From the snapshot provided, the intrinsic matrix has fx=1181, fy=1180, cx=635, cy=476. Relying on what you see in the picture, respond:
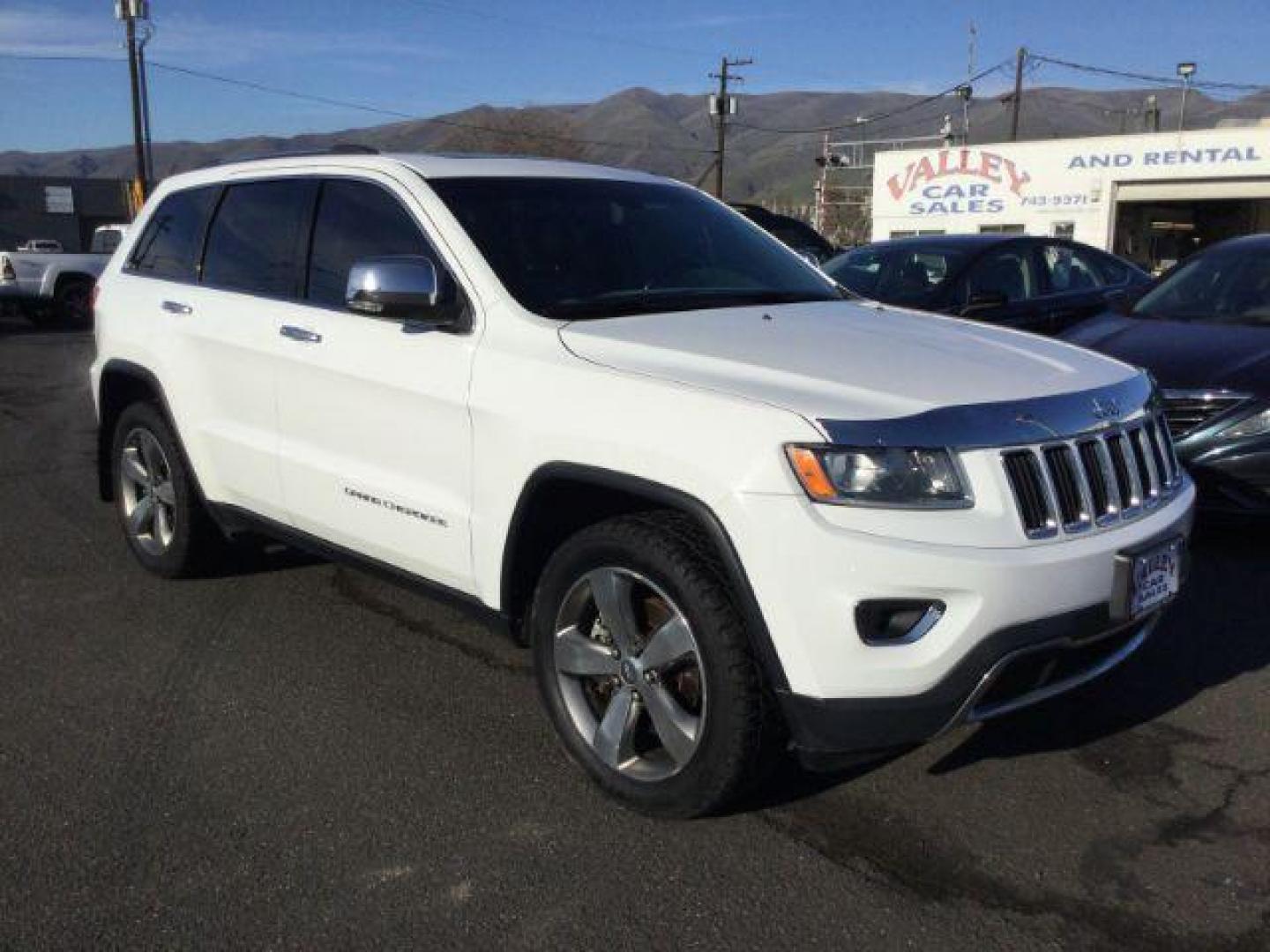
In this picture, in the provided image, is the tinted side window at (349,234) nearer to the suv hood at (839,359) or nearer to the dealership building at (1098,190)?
the suv hood at (839,359)

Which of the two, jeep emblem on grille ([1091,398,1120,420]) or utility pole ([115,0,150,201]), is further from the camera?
utility pole ([115,0,150,201])

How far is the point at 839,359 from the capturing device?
10.5ft

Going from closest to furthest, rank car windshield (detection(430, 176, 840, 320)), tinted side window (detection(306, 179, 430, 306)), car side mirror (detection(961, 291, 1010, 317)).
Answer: car windshield (detection(430, 176, 840, 320)) → tinted side window (detection(306, 179, 430, 306)) → car side mirror (detection(961, 291, 1010, 317))

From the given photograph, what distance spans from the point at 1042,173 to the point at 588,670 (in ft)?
117

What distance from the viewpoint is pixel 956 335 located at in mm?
3670

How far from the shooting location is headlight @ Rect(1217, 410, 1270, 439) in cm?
512

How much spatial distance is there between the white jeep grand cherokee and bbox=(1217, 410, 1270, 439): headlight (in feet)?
6.03

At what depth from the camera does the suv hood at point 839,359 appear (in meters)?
2.89

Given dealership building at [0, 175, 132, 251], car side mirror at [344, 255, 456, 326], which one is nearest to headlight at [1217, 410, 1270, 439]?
car side mirror at [344, 255, 456, 326]

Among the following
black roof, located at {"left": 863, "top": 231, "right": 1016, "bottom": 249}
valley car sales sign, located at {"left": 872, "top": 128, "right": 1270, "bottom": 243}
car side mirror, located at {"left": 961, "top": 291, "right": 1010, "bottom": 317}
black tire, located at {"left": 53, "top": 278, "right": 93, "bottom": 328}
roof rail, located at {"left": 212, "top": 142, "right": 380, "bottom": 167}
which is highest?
valley car sales sign, located at {"left": 872, "top": 128, "right": 1270, "bottom": 243}

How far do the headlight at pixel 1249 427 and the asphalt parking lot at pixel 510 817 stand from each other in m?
0.86

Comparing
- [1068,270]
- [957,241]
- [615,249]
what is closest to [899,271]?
[957,241]

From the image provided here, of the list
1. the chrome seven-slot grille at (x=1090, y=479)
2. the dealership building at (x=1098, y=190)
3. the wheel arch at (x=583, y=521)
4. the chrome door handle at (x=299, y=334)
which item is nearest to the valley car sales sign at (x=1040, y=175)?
the dealership building at (x=1098, y=190)

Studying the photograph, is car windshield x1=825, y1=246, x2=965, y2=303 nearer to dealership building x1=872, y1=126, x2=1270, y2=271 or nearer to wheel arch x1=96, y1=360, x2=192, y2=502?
wheel arch x1=96, y1=360, x2=192, y2=502
